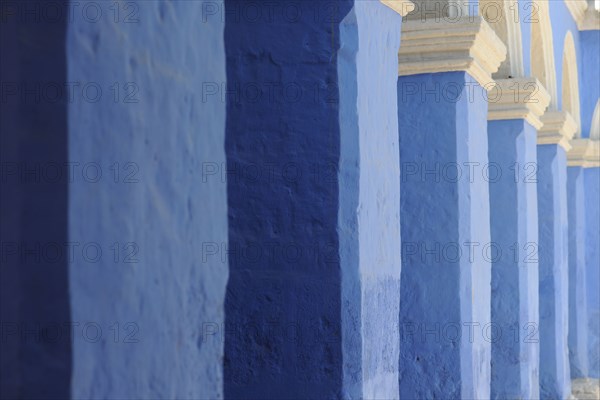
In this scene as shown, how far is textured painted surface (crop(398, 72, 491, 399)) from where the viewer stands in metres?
6.04

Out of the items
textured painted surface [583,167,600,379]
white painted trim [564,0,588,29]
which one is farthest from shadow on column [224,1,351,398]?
textured painted surface [583,167,600,379]

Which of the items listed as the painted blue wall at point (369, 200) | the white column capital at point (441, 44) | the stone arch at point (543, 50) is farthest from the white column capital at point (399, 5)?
the stone arch at point (543, 50)

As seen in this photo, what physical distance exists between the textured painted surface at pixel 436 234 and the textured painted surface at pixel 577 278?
703cm

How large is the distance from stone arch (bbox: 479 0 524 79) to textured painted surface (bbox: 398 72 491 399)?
221 cm

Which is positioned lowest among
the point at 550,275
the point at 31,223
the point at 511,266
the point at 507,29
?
the point at 550,275

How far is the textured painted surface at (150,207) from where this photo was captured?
1.94 m

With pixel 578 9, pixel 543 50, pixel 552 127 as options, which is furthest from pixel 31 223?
pixel 578 9

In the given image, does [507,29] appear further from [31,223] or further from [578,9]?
[31,223]

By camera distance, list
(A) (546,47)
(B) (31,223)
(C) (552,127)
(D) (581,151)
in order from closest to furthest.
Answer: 1. (B) (31,223)
2. (C) (552,127)
3. (A) (546,47)
4. (D) (581,151)

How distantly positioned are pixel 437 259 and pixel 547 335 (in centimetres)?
480

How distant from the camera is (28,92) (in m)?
1.85

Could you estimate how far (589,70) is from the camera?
14.9m

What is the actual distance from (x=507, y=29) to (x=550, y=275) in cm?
318

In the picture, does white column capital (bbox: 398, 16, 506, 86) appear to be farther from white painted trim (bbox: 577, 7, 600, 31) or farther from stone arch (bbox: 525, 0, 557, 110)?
white painted trim (bbox: 577, 7, 600, 31)
